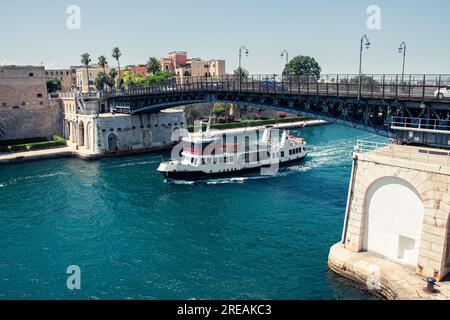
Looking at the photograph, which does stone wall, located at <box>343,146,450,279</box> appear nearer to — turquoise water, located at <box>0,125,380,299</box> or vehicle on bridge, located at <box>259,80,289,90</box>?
turquoise water, located at <box>0,125,380,299</box>

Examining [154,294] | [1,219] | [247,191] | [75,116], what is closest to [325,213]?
[247,191]

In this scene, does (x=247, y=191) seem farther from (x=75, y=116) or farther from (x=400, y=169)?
(x=75, y=116)

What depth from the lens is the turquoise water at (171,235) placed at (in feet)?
78.9

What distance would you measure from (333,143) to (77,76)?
338 feet

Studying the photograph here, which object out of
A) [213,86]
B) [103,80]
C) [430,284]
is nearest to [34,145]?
[213,86]

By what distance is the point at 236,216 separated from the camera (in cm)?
3550

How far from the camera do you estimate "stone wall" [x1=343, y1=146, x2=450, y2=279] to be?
2117 centimetres

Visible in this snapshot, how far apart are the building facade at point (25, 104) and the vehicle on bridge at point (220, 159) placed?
3874 centimetres

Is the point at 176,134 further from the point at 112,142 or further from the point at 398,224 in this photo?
the point at 398,224

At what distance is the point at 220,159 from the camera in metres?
48.8

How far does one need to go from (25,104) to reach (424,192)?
71.6 m

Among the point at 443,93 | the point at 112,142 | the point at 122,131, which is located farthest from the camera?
the point at 122,131

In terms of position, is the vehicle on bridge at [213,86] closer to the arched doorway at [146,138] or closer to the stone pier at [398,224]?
the arched doorway at [146,138]

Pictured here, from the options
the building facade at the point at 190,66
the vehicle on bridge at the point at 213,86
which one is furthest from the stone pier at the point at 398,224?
the building facade at the point at 190,66
